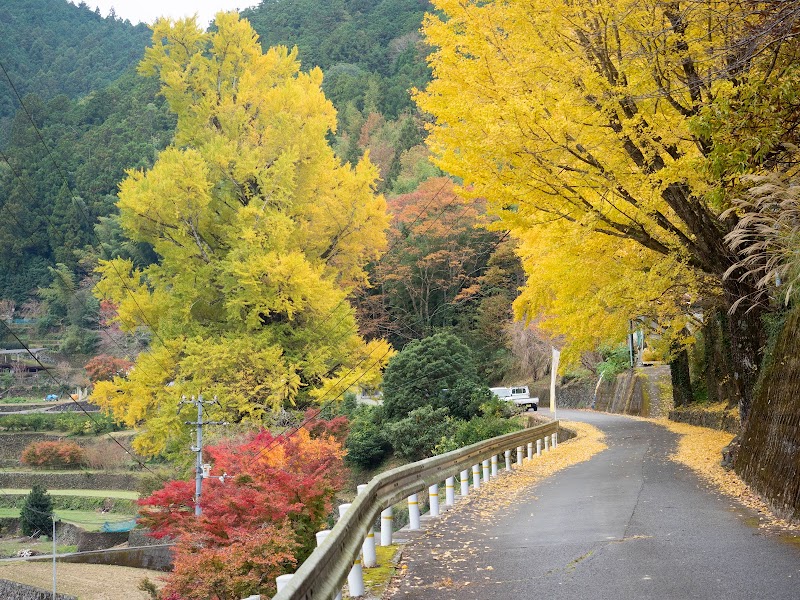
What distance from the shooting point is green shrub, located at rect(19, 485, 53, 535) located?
128 ft

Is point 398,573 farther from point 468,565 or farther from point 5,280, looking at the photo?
point 5,280

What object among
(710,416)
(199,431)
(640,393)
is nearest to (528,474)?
(199,431)

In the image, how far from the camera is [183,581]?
40.1 feet

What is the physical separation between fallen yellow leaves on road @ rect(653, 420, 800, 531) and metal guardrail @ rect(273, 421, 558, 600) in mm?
3963

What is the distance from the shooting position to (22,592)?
2703 cm

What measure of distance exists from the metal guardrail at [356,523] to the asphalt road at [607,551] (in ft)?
1.87

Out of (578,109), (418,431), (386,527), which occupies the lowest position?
(418,431)

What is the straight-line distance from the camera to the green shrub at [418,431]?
99.3ft

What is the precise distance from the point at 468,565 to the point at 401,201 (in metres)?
44.5

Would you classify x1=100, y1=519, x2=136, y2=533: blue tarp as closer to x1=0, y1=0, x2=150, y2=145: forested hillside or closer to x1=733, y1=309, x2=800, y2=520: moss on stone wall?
x1=733, y1=309, x2=800, y2=520: moss on stone wall

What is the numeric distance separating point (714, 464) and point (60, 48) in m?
127

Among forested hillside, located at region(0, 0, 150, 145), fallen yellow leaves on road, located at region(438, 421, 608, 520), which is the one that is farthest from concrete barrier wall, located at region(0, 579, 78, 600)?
forested hillside, located at region(0, 0, 150, 145)

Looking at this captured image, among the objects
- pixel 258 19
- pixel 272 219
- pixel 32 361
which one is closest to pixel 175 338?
pixel 272 219

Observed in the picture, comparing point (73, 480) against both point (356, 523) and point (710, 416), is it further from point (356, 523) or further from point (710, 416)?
point (356, 523)
